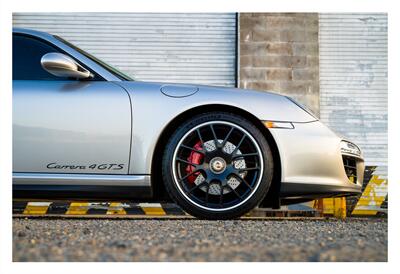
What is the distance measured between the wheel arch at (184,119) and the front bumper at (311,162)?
67 millimetres

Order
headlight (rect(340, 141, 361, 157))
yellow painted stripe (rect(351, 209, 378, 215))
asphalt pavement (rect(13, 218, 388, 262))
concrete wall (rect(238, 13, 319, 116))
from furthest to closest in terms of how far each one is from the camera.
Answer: concrete wall (rect(238, 13, 319, 116)) → yellow painted stripe (rect(351, 209, 378, 215)) → headlight (rect(340, 141, 361, 157)) → asphalt pavement (rect(13, 218, 388, 262))

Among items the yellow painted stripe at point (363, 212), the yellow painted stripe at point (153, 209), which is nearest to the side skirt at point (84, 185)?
the yellow painted stripe at point (153, 209)

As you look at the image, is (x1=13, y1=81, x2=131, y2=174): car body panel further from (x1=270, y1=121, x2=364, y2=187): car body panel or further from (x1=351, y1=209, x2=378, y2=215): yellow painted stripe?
(x1=351, y1=209, x2=378, y2=215): yellow painted stripe

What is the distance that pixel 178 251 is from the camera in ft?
8.27

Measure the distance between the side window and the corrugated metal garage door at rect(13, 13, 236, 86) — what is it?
5.81 m

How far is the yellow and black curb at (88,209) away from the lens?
26.8 ft

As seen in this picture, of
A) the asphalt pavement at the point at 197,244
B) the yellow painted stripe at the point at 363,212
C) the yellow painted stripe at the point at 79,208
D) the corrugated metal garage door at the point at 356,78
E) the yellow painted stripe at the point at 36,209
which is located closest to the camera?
the asphalt pavement at the point at 197,244

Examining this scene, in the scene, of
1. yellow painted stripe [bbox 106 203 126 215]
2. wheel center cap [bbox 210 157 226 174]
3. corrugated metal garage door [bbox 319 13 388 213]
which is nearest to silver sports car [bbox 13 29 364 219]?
wheel center cap [bbox 210 157 226 174]

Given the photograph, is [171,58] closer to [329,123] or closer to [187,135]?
[329,123]

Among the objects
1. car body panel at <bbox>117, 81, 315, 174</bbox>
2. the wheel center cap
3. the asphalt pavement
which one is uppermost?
car body panel at <bbox>117, 81, 315, 174</bbox>

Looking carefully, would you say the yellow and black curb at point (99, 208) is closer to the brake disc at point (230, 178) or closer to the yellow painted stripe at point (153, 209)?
the yellow painted stripe at point (153, 209)

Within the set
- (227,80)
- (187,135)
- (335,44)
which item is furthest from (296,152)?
(335,44)

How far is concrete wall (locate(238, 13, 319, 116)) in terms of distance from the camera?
995 centimetres
